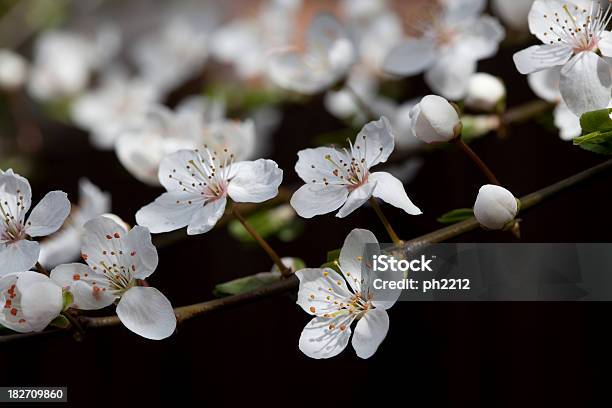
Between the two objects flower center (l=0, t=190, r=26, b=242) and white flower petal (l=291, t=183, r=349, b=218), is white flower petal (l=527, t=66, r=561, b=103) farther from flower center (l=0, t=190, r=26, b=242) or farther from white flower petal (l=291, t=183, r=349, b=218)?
flower center (l=0, t=190, r=26, b=242)

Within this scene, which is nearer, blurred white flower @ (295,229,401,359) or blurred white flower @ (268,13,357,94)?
blurred white flower @ (295,229,401,359)

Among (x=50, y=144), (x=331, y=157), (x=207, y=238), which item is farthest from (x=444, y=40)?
(x=50, y=144)

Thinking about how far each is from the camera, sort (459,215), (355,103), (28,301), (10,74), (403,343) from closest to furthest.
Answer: (28,301), (459,215), (355,103), (403,343), (10,74)

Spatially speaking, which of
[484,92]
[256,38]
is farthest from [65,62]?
[484,92]

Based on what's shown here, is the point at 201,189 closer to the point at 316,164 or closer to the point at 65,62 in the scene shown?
the point at 316,164

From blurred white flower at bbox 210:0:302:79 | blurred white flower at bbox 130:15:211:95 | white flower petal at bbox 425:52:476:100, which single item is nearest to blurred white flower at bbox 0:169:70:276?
white flower petal at bbox 425:52:476:100

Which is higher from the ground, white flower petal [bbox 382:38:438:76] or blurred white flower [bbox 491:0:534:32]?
blurred white flower [bbox 491:0:534:32]
